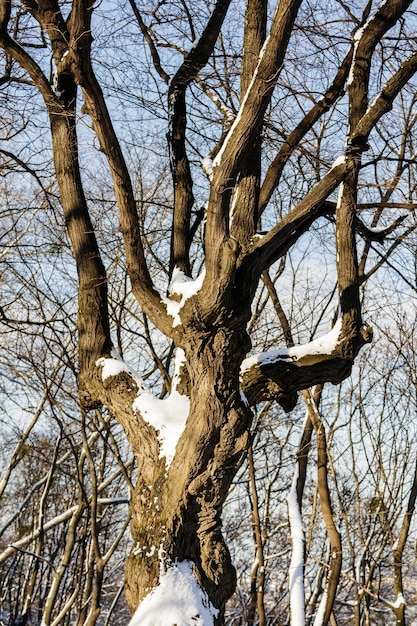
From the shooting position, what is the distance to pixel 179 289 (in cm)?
461

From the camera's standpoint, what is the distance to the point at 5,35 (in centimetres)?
486

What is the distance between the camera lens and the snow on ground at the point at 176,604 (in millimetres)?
3559

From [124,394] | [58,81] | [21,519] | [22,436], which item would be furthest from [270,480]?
[58,81]

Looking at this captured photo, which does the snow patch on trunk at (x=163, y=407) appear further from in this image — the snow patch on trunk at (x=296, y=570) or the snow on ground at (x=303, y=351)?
the snow patch on trunk at (x=296, y=570)

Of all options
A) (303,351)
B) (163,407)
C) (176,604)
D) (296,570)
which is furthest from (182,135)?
(296,570)

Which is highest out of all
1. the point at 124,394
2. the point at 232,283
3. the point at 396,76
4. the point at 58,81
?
the point at 58,81

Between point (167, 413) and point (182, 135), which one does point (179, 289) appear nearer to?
point (167, 413)

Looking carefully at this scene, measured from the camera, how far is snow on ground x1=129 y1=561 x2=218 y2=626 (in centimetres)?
356

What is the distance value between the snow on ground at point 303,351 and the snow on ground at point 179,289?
638 millimetres

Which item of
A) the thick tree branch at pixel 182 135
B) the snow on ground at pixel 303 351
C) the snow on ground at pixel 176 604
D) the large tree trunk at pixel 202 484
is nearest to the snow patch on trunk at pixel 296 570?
the large tree trunk at pixel 202 484

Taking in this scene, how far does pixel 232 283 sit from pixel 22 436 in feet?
27.8

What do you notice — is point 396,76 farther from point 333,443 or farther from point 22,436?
point 22,436

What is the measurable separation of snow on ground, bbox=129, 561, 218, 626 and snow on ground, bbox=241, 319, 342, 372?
1.46 m

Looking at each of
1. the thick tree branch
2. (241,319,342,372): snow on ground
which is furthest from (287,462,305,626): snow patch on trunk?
the thick tree branch
